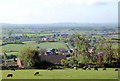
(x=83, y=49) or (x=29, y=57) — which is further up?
(x=29, y=57)

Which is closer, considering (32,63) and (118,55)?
(32,63)

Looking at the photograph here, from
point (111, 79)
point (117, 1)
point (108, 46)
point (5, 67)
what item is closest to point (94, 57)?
point (108, 46)

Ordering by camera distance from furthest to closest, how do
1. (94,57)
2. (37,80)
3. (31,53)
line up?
1. (94,57)
2. (31,53)
3. (37,80)

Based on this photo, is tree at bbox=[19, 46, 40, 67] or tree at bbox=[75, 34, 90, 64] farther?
tree at bbox=[75, 34, 90, 64]

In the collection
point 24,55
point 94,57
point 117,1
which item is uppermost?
point 117,1

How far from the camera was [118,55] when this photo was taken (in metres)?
24.6

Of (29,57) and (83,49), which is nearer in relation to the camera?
(29,57)

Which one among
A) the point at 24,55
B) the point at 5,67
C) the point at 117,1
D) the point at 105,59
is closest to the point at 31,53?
the point at 24,55

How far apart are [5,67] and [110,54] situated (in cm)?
1522

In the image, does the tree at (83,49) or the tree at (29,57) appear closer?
the tree at (29,57)

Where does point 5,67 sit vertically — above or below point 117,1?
below

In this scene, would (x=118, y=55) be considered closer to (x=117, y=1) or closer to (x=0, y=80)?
(x=117, y=1)

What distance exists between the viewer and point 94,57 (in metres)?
28.7

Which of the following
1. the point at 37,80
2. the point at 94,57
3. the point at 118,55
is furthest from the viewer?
the point at 94,57
